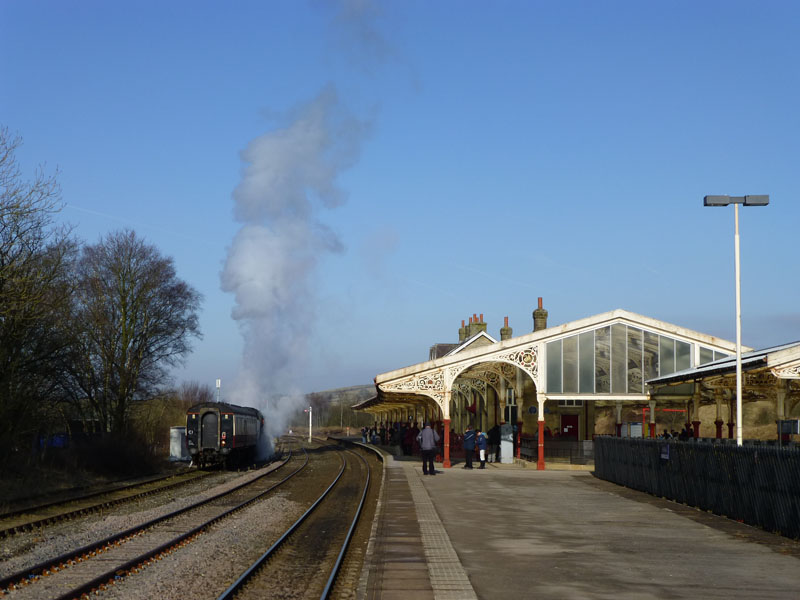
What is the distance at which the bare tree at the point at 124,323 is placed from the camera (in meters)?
42.2

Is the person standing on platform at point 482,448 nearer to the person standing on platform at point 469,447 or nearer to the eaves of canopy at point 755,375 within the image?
the person standing on platform at point 469,447

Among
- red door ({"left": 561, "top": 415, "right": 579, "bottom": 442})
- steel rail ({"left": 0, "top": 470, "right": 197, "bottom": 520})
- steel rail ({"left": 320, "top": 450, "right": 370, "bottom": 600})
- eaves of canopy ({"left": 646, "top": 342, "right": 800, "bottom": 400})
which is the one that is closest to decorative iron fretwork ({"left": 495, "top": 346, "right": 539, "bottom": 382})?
eaves of canopy ({"left": 646, "top": 342, "right": 800, "bottom": 400})

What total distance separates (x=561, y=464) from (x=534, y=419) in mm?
9051

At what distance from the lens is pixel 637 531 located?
14508 mm

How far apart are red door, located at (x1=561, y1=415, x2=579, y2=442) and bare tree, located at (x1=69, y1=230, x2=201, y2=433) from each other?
20125mm

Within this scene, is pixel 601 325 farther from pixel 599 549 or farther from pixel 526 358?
pixel 599 549

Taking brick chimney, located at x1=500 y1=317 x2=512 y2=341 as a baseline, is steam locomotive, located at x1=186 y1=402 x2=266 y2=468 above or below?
below

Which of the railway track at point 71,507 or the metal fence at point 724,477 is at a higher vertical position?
the metal fence at point 724,477

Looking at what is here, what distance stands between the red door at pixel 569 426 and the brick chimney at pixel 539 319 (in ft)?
14.8

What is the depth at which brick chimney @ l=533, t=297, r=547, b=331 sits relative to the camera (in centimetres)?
4391

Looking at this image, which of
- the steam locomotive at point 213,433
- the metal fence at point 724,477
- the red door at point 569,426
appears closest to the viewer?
the metal fence at point 724,477

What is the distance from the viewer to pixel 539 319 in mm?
44062

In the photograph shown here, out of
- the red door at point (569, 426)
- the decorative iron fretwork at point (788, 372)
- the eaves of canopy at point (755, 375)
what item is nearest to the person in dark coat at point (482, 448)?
the eaves of canopy at point (755, 375)

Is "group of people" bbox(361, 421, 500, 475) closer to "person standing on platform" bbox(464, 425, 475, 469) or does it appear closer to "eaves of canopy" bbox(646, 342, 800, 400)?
"person standing on platform" bbox(464, 425, 475, 469)
